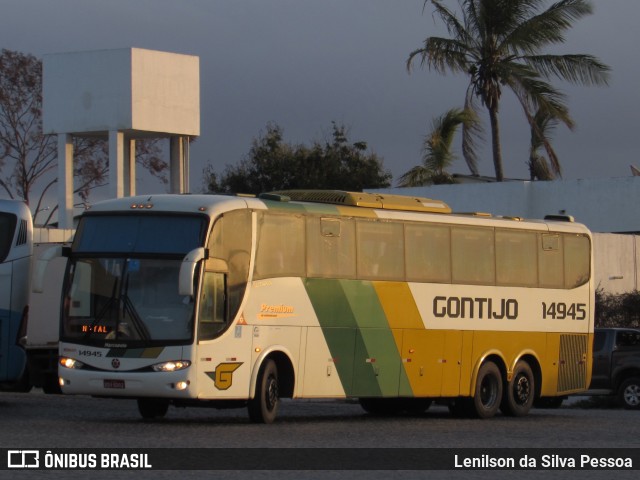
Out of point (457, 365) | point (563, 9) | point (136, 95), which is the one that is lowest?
point (457, 365)

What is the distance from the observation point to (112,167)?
45875mm

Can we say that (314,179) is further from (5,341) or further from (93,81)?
(5,341)

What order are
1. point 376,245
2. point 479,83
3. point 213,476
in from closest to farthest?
1. point 213,476
2. point 376,245
3. point 479,83

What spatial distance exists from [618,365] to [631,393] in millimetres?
636

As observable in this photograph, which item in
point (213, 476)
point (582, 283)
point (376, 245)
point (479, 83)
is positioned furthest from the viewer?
point (479, 83)

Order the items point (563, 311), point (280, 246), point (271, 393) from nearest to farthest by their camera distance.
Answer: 1. point (271, 393)
2. point (280, 246)
3. point (563, 311)

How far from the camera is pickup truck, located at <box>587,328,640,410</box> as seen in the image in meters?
29.4

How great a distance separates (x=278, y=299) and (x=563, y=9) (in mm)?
28115

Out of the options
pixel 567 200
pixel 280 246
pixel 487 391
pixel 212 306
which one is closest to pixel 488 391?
pixel 487 391

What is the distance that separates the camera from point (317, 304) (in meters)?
20.5

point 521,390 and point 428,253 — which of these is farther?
point 521,390

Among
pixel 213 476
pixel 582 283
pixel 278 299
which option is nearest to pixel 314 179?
pixel 582 283

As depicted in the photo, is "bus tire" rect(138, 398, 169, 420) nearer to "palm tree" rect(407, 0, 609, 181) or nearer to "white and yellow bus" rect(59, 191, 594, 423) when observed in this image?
"white and yellow bus" rect(59, 191, 594, 423)

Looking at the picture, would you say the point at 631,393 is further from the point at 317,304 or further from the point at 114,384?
the point at 114,384
